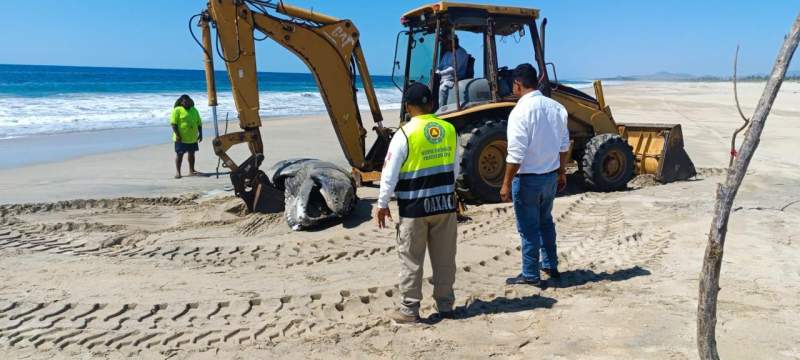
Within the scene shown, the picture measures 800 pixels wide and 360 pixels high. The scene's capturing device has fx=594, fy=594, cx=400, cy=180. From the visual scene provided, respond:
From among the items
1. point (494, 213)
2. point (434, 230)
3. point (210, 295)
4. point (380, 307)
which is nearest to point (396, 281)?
point (380, 307)

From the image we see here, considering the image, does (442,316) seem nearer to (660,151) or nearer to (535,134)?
(535,134)

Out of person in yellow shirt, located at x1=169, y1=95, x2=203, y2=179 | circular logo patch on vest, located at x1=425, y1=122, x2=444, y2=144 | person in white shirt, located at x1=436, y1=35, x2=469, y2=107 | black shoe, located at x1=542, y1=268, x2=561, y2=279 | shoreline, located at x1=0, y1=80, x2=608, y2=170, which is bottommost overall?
black shoe, located at x1=542, y1=268, x2=561, y2=279

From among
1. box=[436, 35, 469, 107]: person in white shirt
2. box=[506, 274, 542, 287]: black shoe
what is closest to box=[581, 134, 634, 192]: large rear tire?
box=[436, 35, 469, 107]: person in white shirt

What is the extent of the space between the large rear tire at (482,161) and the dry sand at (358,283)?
33 cm

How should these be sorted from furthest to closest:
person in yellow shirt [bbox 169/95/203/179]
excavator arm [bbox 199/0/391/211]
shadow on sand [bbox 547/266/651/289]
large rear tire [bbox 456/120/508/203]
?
person in yellow shirt [bbox 169/95/203/179] → large rear tire [bbox 456/120/508/203] → excavator arm [bbox 199/0/391/211] → shadow on sand [bbox 547/266/651/289]

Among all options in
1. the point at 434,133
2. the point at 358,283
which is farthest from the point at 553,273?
the point at 434,133

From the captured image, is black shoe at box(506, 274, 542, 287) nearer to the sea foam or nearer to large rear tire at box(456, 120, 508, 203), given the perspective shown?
large rear tire at box(456, 120, 508, 203)

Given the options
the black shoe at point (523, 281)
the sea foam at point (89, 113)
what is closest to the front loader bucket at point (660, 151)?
the black shoe at point (523, 281)

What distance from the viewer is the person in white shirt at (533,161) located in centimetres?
442

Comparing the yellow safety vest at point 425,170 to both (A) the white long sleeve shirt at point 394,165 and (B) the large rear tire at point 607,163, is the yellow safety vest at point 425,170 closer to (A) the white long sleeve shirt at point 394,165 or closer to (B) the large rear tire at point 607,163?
(A) the white long sleeve shirt at point 394,165

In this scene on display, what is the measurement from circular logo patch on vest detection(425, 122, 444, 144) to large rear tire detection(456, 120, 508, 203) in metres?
3.47

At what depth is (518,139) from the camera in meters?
4.42

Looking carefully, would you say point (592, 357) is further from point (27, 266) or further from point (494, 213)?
point (27, 266)

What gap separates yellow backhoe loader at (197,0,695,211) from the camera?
710 centimetres
